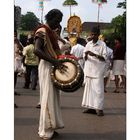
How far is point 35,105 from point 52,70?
392cm

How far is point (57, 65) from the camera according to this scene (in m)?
6.81

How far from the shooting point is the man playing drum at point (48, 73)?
6.86m

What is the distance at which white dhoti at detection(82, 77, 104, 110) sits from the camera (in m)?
9.45

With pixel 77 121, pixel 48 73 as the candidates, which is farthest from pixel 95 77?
pixel 48 73

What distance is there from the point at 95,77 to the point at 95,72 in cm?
10

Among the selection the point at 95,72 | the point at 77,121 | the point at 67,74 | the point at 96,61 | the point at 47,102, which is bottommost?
the point at 77,121

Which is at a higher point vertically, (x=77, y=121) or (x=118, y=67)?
(x=118, y=67)

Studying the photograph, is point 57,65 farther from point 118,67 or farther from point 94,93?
point 118,67

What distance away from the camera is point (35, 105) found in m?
10.7

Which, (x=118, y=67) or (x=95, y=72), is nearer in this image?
(x=95, y=72)

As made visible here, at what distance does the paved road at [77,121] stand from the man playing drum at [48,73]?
0.96 ft

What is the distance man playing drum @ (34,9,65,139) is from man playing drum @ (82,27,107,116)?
241cm
